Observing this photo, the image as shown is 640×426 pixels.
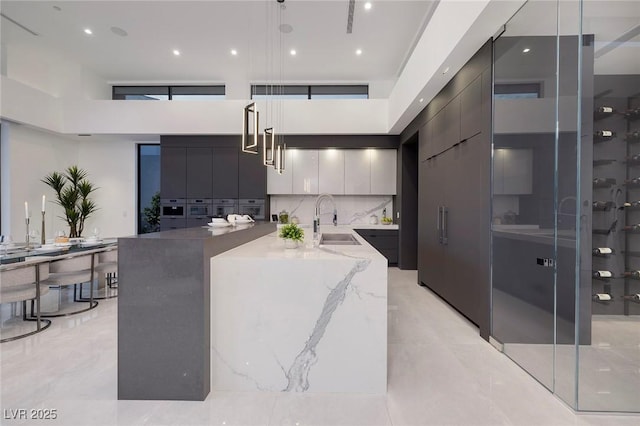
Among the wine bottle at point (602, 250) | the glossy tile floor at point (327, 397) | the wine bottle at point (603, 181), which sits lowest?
the glossy tile floor at point (327, 397)

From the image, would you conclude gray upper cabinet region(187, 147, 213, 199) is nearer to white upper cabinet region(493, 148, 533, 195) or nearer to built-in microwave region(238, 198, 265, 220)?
built-in microwave region(238, 198, 265, 220)

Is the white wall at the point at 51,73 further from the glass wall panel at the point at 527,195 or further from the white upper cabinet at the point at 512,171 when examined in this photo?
the white upper cabinet at the point at 512,171

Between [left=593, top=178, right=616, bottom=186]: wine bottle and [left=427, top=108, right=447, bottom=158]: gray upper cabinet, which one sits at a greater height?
[left=427, top=108, right=447, bottom=158]: gray upper cabinet

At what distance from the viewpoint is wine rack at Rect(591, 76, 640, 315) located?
8.11 ft

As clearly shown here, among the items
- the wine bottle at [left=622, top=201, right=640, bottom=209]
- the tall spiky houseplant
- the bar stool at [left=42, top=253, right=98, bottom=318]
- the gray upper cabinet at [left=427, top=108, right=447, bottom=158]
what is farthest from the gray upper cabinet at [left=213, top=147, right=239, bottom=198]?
the wine bottle at [left=622, top=201, right=640, bottom=209]

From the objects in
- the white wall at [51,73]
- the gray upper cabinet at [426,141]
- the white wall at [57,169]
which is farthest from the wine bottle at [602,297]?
the white wall at [51,73]

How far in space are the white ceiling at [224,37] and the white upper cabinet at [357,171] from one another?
1703 millimetres

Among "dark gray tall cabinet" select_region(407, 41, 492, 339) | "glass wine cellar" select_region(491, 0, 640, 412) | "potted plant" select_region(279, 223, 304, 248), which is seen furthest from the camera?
"dark gray tall cabinet" select_region(407, 41, 492, 339)

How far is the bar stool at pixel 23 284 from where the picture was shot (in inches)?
104

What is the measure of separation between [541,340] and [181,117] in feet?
20.6

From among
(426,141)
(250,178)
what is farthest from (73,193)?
(426,141)

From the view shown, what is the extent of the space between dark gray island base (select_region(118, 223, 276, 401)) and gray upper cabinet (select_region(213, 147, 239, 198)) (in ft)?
13.2

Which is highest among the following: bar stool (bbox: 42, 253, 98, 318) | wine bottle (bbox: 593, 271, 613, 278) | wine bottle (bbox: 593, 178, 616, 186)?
wine bottle (bbox: 593, 178, 616, 186)

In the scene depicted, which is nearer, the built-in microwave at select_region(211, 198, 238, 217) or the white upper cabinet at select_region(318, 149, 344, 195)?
the built-in microwave at select_region(211, 198, 238, 217)
